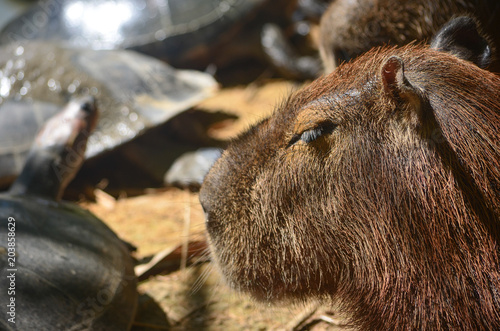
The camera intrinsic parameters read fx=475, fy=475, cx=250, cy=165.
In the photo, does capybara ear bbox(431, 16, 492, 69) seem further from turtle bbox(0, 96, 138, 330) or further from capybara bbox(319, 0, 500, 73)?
turtle bbox(0, 96, 138, 330)

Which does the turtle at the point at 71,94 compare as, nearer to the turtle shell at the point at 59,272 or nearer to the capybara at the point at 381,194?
the turtle shell at the point at 59,272

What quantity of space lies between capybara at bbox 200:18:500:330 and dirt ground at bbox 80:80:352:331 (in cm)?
26

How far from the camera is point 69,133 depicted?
9.78 feet

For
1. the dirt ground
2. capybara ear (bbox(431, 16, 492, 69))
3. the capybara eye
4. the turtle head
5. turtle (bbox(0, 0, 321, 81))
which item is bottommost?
the dirt ground

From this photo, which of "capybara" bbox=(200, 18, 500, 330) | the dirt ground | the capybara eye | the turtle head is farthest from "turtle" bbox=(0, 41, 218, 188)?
the capybara eye

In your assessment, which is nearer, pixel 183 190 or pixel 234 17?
pixel 183 190

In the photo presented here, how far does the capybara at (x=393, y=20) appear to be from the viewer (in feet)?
7.63

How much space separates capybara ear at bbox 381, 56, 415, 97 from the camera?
1.31 meters

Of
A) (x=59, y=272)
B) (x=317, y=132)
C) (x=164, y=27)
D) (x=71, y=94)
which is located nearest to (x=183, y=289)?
(x=59, y=272)

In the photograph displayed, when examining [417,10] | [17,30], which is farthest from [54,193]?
[17,30]

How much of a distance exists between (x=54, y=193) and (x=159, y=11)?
14.5 ft

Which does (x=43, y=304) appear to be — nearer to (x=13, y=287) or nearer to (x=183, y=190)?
(x=13, y=287)

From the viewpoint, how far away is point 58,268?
2094 millimetres

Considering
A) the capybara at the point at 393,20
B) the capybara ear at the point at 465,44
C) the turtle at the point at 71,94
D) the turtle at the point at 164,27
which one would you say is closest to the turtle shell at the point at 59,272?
the capybara at the point at 393,20
